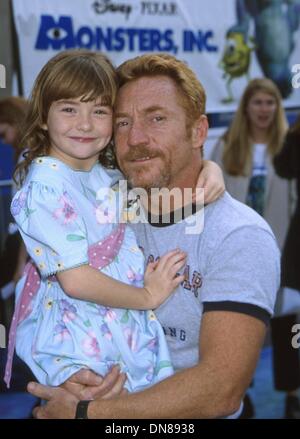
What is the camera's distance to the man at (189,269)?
193cm

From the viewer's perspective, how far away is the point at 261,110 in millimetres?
4340

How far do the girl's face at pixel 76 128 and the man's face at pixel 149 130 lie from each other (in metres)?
0.05

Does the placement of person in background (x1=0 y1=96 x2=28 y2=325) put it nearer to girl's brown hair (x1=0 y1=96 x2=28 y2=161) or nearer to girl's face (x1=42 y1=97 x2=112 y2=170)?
girl's brown hair (x1=0 y1=96 x2=28 y2=161)

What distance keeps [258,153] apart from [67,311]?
2.45m

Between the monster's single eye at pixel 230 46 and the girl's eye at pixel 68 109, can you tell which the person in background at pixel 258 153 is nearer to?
the monster's single eye at pixel 230 46

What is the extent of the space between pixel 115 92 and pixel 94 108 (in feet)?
0.24

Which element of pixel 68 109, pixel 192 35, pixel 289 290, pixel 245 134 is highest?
pixel 192 35

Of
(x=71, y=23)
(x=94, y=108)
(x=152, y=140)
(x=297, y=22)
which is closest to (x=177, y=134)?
(x=152, y=140)

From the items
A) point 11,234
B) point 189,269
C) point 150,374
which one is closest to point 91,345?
point 150,374

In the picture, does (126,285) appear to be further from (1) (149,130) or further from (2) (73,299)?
(1) (149,130)

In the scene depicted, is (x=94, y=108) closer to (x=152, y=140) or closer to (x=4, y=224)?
(x=152, y=140)

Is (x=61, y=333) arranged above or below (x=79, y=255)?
below

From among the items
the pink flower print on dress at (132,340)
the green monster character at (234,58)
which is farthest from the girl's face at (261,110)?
the pink flower print on dress at (132,340)

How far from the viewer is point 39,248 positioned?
2.03 meters
